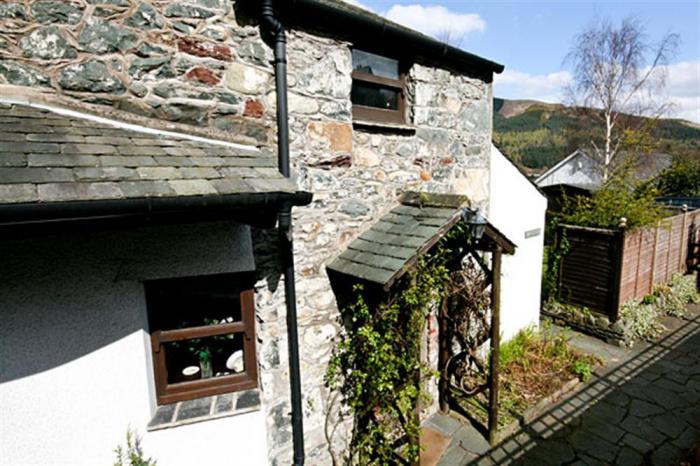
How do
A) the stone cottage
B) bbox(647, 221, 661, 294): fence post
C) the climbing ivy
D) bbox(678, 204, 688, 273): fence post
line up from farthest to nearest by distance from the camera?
bbox(678, 204, 688, 273): fence post
bbox(647, 221, 661, 294): fence post
the climbing ivy
the stone cottage

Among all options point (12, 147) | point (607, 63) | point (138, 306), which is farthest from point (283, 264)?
point (607, 63)

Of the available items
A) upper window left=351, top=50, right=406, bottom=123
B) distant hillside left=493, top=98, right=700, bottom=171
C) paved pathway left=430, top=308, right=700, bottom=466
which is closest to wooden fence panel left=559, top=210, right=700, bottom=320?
paved pathway left=430, top=308, right=700, bottom=466

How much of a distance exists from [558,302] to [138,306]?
8.54 meters

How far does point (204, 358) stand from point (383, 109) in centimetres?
343

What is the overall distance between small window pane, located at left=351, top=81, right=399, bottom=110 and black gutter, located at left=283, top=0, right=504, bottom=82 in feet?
1.43

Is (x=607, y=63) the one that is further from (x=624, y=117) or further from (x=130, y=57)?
(x=130, y=57)

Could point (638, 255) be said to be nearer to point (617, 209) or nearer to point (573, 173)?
point (617, 209)

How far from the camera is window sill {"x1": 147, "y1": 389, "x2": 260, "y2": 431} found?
3.01m

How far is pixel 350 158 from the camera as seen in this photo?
151 inches

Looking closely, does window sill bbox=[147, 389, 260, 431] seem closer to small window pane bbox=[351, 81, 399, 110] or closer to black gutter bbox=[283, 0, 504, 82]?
small window pane bbox=[351, 81, 399, 110]

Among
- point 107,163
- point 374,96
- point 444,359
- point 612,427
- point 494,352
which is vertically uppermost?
point 374,96

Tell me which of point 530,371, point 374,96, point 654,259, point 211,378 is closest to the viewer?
point 211,378

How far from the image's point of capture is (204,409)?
3158mm

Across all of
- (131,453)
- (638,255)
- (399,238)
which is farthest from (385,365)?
(638,255)
